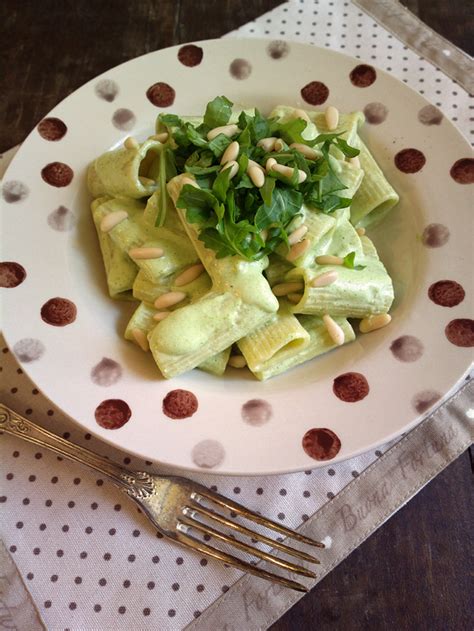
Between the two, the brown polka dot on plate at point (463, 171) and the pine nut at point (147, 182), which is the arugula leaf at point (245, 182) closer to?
the pine nut at point (147, 182)

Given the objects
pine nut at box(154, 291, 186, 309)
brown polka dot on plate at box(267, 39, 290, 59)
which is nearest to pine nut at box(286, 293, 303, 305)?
pine nut at box(154, 291, 186, 309)

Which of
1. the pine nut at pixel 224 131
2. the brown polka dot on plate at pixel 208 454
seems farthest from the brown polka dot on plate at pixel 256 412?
the pine nut at pixel 224 131

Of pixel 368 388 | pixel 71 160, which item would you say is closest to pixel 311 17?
pixel 71 160

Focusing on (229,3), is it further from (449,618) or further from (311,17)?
(449,618)

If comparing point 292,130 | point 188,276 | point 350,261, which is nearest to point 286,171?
point 292,130

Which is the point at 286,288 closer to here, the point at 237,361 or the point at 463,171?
the point at 237,361
